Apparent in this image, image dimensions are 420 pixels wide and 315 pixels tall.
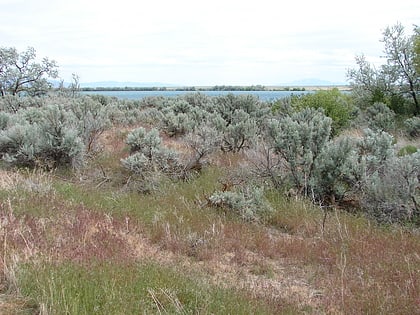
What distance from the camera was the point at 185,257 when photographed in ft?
17.8

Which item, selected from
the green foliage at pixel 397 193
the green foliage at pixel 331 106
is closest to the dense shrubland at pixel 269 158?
the green foliage at pixel 397 193

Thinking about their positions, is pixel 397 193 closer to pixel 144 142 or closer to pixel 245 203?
pixel 245 203

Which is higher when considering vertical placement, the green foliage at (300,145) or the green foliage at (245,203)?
the green foliage at (300,145)

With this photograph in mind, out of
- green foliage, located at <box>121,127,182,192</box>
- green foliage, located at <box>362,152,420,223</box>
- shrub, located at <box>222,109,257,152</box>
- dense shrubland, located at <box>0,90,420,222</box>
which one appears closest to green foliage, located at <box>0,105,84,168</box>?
dense shrubland, located at <box>0,90,420,222</box>

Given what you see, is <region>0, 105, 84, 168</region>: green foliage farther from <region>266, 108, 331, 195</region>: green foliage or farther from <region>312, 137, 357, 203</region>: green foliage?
<region>312, 137, 357, 203</region>: green foliage

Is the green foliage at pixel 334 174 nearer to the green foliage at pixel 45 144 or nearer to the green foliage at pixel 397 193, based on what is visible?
the green foliage at pixel 397 193

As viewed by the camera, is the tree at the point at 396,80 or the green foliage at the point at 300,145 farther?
the tree at the point at 396,80

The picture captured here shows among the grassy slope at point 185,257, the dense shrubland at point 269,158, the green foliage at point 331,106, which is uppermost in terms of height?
the green foliage at point 331,106

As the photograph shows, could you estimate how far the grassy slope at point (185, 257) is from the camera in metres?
3.85

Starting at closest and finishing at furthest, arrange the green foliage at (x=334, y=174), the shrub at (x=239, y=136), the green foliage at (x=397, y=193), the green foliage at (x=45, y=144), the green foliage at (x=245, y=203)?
the green foliage at (x=397, y=193) → the green foliage at (x=245, y=203) → the green foliage at (x=334, y=174) → the green foliage at (x=45, y=144) → the shrub at (x=239, y=136)

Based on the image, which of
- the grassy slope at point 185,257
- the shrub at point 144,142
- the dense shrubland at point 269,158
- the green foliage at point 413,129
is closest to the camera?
the grassy slope at point 185,257

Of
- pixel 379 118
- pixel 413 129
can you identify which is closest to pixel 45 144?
pixel 379 118

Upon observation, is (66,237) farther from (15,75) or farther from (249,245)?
(15,75)

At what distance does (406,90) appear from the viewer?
1980cm
